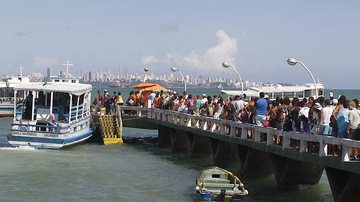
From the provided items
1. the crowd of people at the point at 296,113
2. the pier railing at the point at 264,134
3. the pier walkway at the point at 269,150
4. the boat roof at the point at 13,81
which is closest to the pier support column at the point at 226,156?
the pier walkway at the point at 269,150

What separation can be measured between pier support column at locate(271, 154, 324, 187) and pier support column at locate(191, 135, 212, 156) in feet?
33.0

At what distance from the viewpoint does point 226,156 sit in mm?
27375

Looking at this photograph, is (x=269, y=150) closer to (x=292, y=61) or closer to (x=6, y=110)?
(x=292, y=61)

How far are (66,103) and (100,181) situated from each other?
34.5ft

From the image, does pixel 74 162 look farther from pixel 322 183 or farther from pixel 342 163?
pixel 342 163

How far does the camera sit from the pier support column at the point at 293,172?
67.9ft

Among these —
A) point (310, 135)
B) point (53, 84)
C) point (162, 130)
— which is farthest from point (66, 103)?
point (310, 135)

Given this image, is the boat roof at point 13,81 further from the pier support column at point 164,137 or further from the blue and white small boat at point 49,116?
the blue and white small boat at point 49,116

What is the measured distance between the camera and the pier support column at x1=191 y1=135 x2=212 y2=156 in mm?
31125

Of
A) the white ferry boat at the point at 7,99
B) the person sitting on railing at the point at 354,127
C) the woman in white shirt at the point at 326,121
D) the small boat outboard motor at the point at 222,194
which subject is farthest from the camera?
the white ferry boat at the point at 7,99

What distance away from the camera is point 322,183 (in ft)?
72.4

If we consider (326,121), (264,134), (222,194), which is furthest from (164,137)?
(326,121)

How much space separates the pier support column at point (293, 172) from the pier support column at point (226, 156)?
576 centimetres

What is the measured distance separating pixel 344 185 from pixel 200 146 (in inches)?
579
